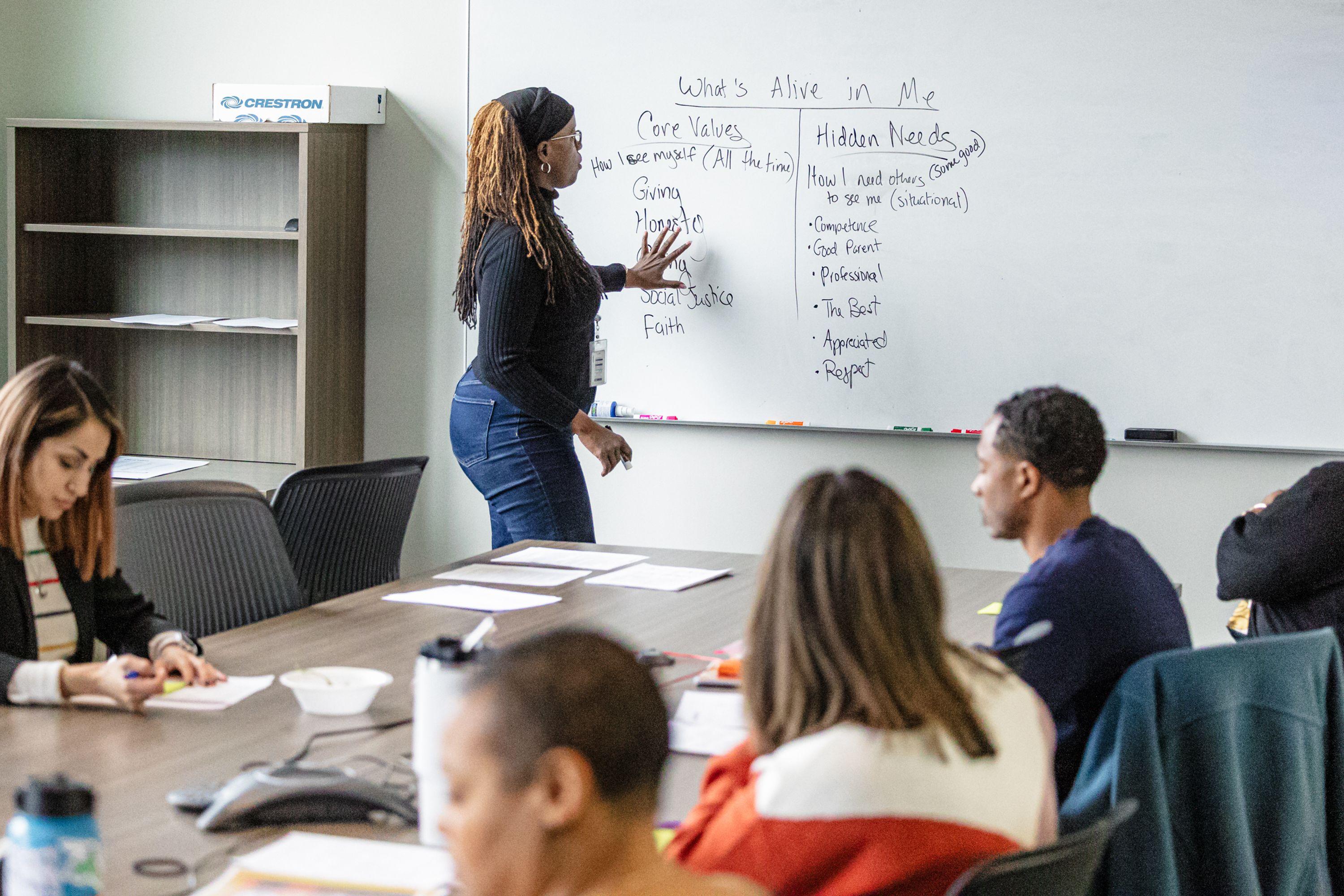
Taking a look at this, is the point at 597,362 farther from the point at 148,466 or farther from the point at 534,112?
the point at 148,466

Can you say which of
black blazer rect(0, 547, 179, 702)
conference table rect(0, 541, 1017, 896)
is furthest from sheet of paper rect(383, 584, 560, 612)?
black blazer rect(0, 547, 179, 702)

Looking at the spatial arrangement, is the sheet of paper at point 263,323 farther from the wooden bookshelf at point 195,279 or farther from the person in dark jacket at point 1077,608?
the person in dark jacket at point 1077,608

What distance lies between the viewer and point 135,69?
465cm

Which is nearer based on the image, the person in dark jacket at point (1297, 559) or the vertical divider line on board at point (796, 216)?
the person in dark jacket at point (1297, 559)

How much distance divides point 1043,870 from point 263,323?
3.67 m

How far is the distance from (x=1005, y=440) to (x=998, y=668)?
30.6 inches

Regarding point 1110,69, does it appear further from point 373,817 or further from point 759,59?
point 373,817

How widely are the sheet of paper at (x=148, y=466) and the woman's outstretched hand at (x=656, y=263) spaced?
1.50 metres

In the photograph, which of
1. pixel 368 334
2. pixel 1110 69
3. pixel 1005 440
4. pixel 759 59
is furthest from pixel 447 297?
pixel 1005 440

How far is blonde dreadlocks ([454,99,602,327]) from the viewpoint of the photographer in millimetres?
3238

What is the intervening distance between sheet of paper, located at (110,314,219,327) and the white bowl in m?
2.72

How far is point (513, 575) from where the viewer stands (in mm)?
2807

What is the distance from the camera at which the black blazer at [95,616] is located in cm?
207

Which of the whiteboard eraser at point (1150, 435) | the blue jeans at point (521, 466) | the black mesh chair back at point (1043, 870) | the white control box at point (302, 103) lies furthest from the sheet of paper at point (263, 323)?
the black mesh chair back at point (1043, 870)
